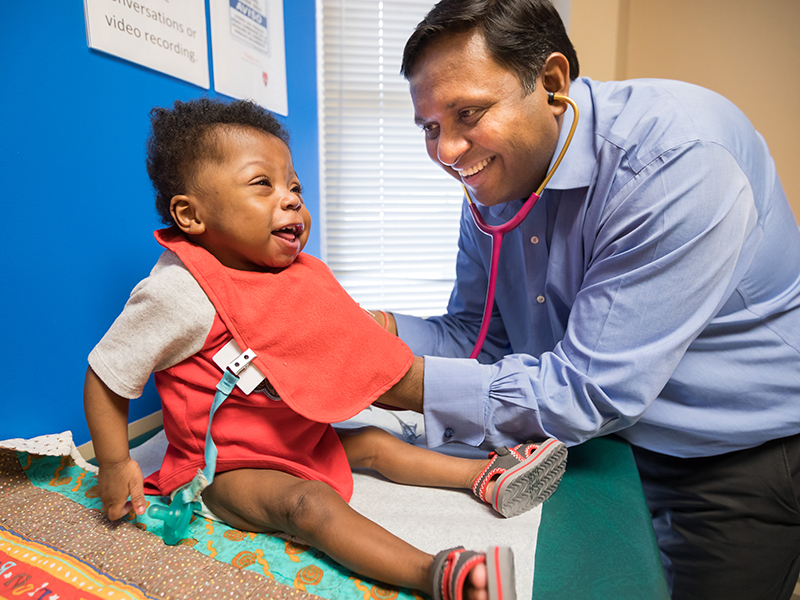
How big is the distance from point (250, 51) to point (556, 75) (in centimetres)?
114

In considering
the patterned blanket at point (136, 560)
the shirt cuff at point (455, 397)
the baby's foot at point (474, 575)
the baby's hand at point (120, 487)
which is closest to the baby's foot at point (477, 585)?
the baby's foot at point (474, 575)

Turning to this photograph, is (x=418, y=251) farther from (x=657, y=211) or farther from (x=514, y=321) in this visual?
(x=657, y=211)

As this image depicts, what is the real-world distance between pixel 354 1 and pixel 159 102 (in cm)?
155

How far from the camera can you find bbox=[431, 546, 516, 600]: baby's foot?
24.9 inches

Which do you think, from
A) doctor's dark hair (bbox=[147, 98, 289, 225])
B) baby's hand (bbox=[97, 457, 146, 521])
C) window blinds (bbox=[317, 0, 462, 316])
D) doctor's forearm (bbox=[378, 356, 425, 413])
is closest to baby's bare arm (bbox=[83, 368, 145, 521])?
baby's hand (bbox=[97, 457, 146, 521])

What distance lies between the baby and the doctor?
115 millimetres

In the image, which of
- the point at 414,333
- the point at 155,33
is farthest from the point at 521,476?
the point at 155,33

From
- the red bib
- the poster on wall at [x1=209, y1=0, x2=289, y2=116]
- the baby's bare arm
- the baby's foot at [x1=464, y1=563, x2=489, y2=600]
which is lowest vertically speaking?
the baby's foot at [x1=464, y1=563, x2=489, y2=600]

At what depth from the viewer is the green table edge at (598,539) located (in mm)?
734

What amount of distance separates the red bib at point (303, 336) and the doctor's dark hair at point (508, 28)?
2.02 feet

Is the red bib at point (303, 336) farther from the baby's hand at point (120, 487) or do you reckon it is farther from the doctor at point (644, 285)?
the baby's hand at point (120, 487)

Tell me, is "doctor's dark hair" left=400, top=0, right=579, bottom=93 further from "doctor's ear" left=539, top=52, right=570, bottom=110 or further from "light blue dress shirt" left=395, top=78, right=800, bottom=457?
"light blue dress shirt" left=395, top=78, right=800, bottom=457

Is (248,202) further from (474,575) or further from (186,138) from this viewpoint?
(474,575)

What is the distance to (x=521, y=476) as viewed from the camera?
88 centimetres
